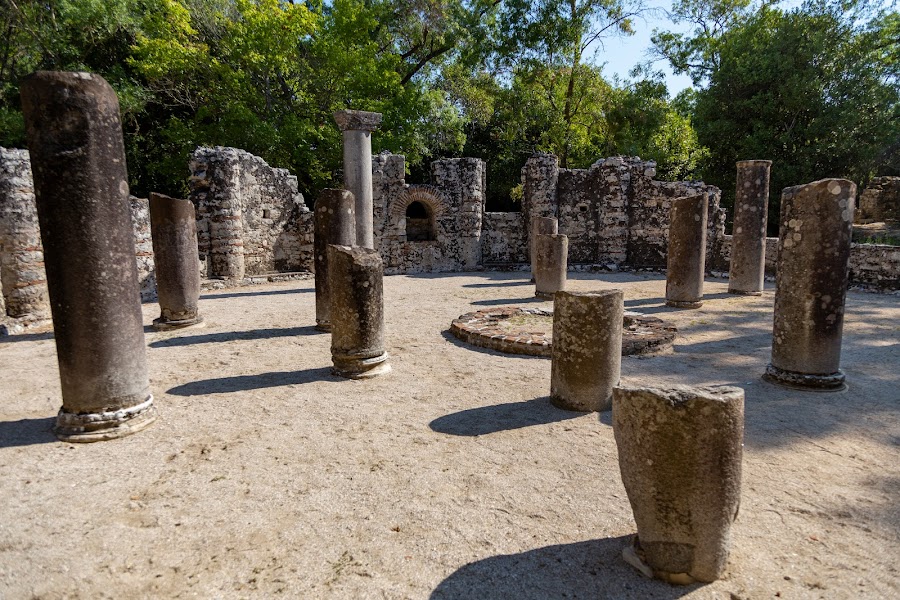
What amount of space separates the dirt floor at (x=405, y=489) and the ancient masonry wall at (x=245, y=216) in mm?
6850

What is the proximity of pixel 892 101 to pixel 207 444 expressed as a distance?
2387 cm

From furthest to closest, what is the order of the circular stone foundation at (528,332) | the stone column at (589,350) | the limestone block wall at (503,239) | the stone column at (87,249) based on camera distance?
1. the limestone block wall at (503,239)
2. the circular stone foundation at (528,332)
3. the stone column at (589,350)
4. the stone column at (87,249)

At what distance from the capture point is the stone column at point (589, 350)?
506cm

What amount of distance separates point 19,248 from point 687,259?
1162 cm

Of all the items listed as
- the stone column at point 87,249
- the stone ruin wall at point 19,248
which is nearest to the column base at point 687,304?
the stone column at point 87,249

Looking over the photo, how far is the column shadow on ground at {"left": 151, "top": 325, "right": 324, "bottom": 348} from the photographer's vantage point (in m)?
7.76

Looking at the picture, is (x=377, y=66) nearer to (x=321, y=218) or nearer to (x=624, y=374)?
(x=321, y=218)

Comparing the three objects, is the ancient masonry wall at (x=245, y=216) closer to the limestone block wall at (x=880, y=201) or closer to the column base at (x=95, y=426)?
the column base at (x=95, y=426)

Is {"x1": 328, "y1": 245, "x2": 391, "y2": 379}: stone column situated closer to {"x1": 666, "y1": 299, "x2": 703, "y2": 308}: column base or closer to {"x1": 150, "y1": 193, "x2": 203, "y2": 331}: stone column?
{"x1": 150, "y1": 193, "x2": 203, "y2": 331}: stone column

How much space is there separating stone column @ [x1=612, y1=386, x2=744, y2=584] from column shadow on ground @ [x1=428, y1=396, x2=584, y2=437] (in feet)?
6.59

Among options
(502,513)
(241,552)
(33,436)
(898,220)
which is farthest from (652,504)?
(898,220)

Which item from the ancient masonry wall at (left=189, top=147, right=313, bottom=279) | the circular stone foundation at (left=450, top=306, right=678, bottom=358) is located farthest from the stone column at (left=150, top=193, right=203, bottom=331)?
the ancient masonry wall at (left=189, top=147, right=313, bottom=279)

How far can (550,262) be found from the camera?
11609 millimetres

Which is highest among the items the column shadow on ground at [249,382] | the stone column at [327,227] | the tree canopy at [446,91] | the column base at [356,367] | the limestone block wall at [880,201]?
the tree canopy at [446,91]
